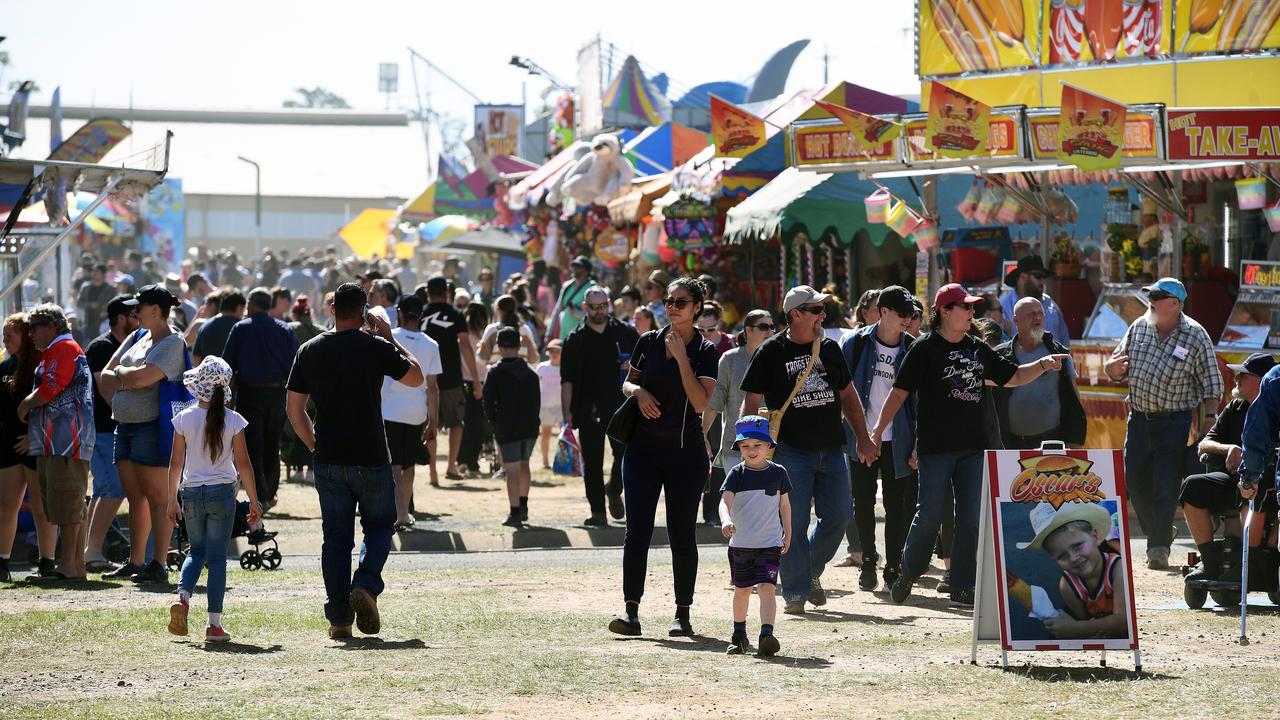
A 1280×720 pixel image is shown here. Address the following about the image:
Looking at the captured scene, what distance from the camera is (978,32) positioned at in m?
21.8

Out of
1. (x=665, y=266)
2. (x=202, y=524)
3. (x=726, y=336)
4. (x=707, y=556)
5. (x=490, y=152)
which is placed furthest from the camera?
(x=490, y=152)

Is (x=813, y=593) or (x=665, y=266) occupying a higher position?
(x=665, y=266)

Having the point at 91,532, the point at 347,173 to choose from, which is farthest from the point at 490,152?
the point at 91,532

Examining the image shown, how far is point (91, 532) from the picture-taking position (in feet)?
38.8

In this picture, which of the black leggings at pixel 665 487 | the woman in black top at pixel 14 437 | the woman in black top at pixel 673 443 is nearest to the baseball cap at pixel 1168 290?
the woman in black top at pixel 673 443

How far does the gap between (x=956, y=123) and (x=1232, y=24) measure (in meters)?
4.90

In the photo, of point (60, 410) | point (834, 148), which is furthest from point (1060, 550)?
point (834, 148)

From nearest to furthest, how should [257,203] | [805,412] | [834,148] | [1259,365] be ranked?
[805,412], [1259,365], [834,148], [257,203]

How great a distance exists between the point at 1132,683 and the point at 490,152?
3918cm

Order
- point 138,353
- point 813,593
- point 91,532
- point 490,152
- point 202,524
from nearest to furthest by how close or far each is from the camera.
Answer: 1. point 202,524
2. point 813,593
3. point 138,353
4. point 91,532
5. point 490,152

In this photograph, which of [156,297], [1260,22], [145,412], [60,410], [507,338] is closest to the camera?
[156,297]

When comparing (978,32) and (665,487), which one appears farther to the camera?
(978,32)

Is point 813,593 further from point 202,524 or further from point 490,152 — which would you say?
point 490,152

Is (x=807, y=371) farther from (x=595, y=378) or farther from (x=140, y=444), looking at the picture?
(x=595, y=378)
